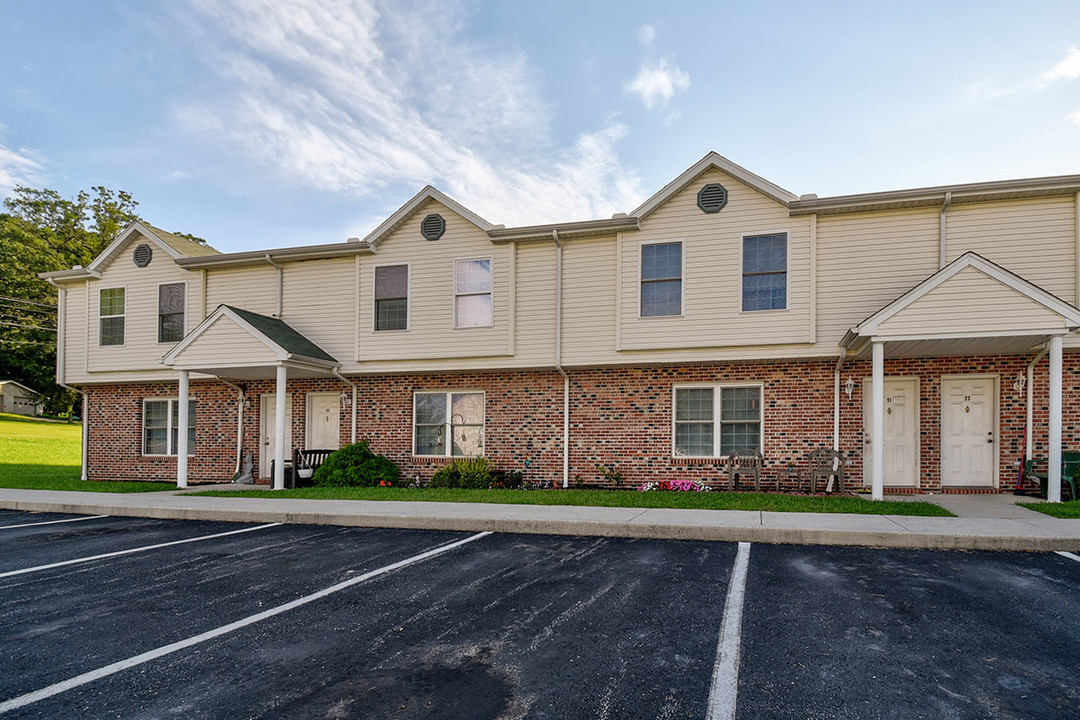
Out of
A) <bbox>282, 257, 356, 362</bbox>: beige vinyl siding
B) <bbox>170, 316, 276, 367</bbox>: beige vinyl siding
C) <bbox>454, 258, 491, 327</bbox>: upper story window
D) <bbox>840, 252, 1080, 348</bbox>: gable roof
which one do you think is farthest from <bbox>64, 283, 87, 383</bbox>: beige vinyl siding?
<bbox>840, 252, 1080, 348</bbox>: gable roof

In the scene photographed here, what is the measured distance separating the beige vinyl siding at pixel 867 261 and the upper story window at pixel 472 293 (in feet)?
23.4

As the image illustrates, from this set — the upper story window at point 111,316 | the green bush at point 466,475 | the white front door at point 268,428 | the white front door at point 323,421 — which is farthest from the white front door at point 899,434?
the upper story window at point 111,316

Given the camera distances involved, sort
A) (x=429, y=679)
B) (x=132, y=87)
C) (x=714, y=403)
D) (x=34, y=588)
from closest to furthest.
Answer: (x=429, y=679), (x=34, y=588), (x=714, y=403), (x=132, y=87)

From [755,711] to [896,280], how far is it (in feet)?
35.6

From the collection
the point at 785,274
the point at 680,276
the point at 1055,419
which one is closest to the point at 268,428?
the point at 680,276

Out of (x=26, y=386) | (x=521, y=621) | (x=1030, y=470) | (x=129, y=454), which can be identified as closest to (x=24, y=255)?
(x=26, y=386)

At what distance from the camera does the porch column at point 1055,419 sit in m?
9.64

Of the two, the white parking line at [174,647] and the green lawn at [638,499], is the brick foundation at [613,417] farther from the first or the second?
the white parking line at [174,647]

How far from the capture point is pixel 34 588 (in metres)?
5.96

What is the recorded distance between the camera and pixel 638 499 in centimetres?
1087

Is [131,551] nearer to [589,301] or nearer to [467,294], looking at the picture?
[467,294]

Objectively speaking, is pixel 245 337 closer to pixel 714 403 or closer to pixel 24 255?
pixel 714 403

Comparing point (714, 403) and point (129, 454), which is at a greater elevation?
point (714, 403)

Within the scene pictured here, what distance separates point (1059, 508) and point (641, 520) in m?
6.48
